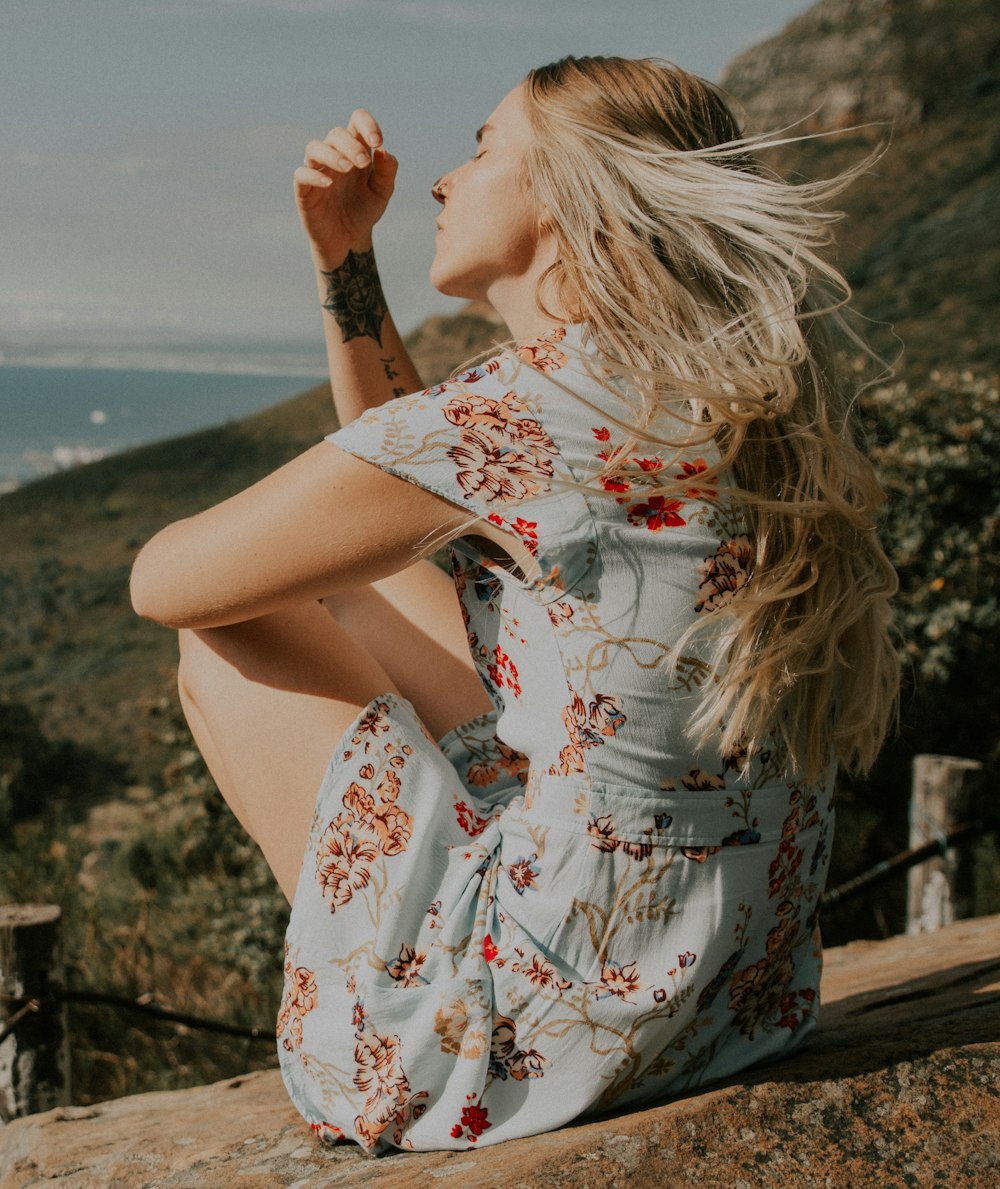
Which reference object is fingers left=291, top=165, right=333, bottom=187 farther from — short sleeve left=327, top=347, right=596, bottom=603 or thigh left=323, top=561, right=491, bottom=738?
short sleeve left=327, top=347, right=596, bottom=603

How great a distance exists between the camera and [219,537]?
1618 millimetres

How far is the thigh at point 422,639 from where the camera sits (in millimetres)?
2113

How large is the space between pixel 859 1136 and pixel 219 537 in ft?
3.81

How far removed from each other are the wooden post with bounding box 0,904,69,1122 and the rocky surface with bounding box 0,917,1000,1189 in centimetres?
46

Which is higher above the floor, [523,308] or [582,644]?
[523,308]

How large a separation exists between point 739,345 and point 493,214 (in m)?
0.45

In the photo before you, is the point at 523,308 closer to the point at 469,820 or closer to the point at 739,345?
the point at 739,345

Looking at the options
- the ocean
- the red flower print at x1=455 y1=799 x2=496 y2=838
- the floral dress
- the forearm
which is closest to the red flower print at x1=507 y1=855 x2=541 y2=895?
the floral dress

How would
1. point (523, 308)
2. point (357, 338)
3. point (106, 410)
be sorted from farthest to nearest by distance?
point (106, 410) < point (357, 338) < point (523, 308)

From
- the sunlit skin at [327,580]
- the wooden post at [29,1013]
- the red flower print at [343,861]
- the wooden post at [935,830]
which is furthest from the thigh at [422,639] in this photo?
the wooden post at [935,830]

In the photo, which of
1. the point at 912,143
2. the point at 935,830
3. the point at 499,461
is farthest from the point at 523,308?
the point at 912,143

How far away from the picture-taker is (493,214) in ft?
5.82

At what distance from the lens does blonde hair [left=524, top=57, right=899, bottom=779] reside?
1.51 meters

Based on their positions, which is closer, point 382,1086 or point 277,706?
point 382,1086
